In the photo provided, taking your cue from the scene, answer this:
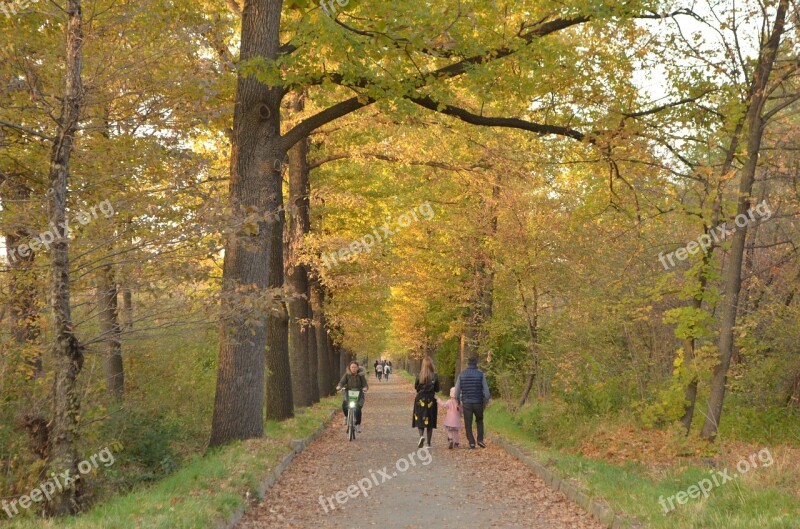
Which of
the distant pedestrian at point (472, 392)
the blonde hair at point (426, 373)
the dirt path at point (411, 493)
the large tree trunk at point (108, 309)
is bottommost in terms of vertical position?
the dirt path at point (411, 493)

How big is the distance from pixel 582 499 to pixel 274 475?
14.0 feet

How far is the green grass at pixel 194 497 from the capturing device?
6.41 meters

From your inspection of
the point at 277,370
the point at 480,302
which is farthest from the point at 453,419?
the point at 480,302

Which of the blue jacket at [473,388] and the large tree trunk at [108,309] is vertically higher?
the large tree trunk at [108,309]

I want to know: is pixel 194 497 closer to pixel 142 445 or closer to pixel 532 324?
pixel 142 445

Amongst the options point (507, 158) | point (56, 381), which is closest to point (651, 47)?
point (507, 158)

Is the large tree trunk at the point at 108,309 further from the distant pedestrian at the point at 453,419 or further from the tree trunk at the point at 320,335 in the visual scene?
the tree trunk at the point at 320,335

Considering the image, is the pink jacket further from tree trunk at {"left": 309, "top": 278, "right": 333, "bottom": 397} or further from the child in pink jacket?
tree trunk at {"left": 309, "top": 278, "right": 333, "bottom": 397}

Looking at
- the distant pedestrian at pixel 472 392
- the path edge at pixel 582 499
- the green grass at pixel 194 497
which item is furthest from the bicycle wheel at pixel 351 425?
the path edge at pixel 582 499

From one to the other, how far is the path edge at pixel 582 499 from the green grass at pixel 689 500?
0.33ft

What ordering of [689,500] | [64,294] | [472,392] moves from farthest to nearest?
[472,392]
[689,500]
[64,294]

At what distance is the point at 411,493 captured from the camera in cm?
988

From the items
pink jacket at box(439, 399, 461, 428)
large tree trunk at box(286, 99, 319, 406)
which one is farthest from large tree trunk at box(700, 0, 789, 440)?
large tree trunk at box(286, 99, 319, 406)

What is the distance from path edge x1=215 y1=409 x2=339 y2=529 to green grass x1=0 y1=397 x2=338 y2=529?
64 mm
